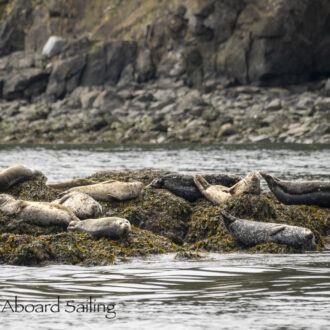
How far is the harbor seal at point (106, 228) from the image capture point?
10.8 m

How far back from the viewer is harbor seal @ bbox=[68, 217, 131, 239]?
10789 millimetres

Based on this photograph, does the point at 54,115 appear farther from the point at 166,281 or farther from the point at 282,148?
the point at 166,281

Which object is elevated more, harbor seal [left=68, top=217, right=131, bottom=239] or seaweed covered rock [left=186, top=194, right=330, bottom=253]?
harbor seal [left=68, top=217, right=131, bottom=239]

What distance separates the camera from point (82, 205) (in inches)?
463

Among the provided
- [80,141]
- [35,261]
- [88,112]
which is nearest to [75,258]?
[35,261]

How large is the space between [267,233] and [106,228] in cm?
240

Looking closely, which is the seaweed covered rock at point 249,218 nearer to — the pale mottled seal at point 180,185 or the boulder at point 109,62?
the pale mottled seal at point 180,185

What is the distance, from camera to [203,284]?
28.2 ft

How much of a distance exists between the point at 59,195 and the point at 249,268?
4373mm

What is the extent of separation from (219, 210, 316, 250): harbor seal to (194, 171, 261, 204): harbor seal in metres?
1.25

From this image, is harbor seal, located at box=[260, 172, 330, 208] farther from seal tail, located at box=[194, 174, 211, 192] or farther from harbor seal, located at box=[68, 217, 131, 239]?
harbor seal, located at box=[68, 217, 131, 239]

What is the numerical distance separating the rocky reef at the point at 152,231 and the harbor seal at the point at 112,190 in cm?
10

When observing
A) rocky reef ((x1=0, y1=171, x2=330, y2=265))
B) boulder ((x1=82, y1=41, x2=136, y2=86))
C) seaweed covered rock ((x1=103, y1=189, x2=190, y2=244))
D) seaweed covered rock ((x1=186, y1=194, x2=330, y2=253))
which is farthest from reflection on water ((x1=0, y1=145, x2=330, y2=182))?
boulder ((x1=82, y1=41, x2=136, y2=86))

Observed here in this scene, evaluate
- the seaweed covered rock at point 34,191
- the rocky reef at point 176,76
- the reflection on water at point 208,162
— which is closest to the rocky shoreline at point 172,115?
the rocky reef at point 176,76
